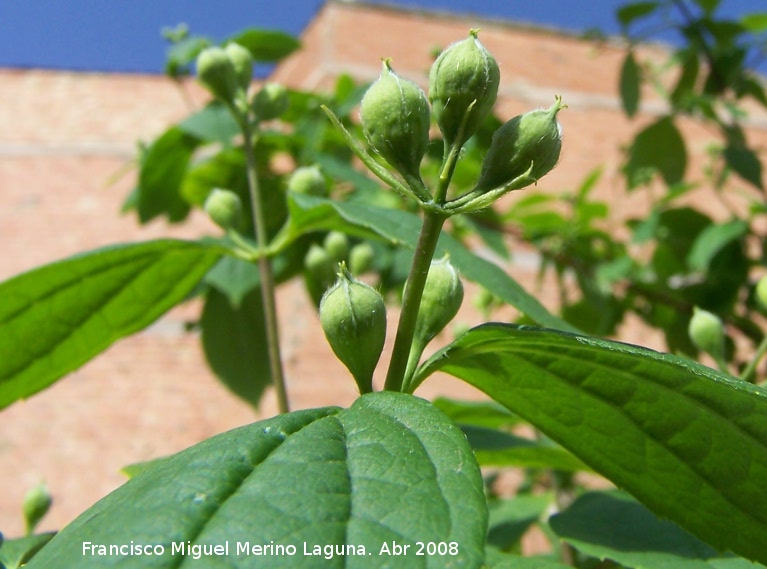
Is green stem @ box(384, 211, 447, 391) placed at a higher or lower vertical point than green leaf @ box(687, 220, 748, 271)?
higher

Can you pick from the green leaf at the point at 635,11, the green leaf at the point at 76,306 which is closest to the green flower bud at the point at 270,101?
the green leaf at the point at 76,306

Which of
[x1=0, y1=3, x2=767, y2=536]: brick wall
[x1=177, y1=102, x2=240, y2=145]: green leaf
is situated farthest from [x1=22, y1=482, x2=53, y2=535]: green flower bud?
[x1=0, y1=3, x2=767, y2=536]: brick wall

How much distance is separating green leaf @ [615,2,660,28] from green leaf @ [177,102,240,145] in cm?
106

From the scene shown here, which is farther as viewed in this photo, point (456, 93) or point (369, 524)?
point (456, 93)

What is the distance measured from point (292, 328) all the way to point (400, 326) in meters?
2.83

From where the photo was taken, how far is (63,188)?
417 cm

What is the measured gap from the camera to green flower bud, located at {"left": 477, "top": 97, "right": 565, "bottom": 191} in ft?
1.56

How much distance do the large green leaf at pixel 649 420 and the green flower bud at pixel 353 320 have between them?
6 cm

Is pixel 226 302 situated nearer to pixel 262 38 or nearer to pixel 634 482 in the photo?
pixel 262 38

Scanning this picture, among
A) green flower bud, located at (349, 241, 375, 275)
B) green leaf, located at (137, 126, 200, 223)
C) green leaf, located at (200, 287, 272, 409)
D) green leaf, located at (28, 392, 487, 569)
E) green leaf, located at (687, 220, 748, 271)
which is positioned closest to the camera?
green leaf, located at (28, 392, 487, 569)

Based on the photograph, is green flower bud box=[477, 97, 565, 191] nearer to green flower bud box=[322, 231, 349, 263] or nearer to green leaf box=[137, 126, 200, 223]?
green flower bud box=[322, 231, 349, 263]

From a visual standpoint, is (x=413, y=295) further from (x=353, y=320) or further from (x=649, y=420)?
(x=649, y=420)

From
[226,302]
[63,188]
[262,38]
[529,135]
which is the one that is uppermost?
[529,135]

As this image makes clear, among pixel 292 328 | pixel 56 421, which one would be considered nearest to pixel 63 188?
pixel 56 421
